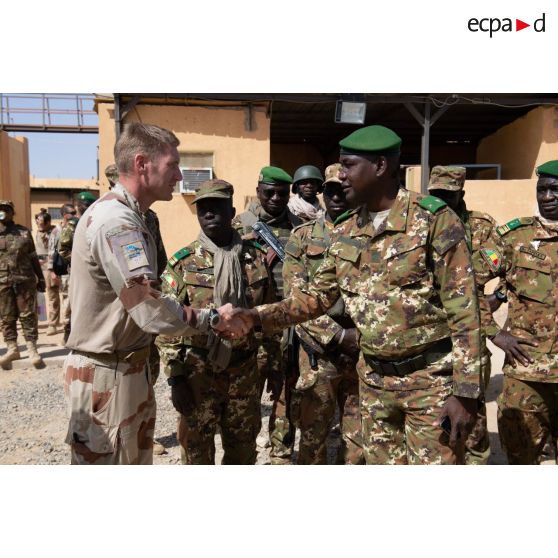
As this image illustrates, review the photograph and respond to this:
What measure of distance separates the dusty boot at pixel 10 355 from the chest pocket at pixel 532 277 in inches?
265

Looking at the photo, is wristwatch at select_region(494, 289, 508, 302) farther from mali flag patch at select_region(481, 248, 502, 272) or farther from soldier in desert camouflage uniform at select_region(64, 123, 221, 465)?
soldier in desert camouflage uniform at select_region(64, 123, 221, 465)

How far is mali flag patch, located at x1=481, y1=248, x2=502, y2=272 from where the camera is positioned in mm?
3804

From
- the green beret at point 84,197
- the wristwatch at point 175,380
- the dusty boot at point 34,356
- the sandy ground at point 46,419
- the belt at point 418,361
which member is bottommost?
the sandy ground at point 46,419

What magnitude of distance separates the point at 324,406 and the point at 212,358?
936 millimetres

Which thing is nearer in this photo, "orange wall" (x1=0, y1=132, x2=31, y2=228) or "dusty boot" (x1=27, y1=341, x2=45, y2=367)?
"dusty boot" (x1=27, y1=341, x2=45, y2=367)

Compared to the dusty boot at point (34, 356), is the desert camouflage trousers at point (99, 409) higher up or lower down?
higher up

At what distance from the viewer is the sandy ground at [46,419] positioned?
4.66 m

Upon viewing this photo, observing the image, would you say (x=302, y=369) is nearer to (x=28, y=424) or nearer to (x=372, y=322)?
(x=372, y=322)

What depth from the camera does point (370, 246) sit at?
2.60 m

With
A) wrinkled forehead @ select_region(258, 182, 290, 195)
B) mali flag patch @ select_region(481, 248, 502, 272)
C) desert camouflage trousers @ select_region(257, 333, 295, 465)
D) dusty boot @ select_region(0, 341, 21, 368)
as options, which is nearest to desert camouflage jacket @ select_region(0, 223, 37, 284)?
dusty boot @ select_region(0, 341, 21, 368)

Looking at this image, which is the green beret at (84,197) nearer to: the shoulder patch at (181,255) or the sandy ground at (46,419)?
the sandy ground at (46,419)

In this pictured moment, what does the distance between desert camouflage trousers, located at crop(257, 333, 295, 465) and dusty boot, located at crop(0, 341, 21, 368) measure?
15.4 ft

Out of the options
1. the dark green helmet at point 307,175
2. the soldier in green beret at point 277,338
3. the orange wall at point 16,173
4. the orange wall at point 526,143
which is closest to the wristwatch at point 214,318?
the soldier in green beret at point 277,338

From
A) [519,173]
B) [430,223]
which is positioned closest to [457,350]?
[430,223]
